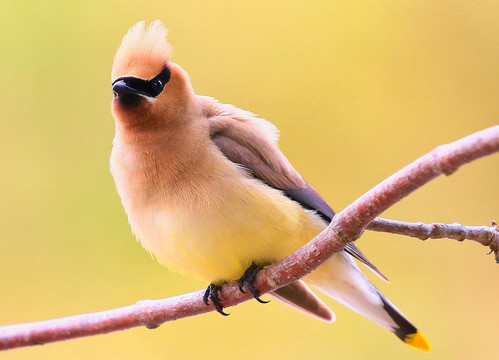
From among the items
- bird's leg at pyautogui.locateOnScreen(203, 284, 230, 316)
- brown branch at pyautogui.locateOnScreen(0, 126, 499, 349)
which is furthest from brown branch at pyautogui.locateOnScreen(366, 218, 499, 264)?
bird's leg at pyautogui.locateOnScreen(203, 284, 230, 316)

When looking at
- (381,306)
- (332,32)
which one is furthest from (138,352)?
(332,32)

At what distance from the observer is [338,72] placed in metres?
3.32

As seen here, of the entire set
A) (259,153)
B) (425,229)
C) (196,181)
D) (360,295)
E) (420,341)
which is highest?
(259,153)

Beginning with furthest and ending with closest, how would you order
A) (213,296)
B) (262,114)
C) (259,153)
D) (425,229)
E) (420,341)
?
1. (262,114)
2. (420,341)
3. (259,153)
4. (213,296)
5. (425,229)

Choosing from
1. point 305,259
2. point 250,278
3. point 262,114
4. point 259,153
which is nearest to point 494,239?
point 305,259

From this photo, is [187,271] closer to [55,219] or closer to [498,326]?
[55,219]

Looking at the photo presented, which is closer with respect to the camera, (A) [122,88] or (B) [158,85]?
(A) [122,88]

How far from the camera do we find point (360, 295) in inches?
106

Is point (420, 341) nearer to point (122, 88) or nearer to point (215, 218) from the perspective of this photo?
point (215, 218)

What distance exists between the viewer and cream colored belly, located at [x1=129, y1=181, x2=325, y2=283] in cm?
227

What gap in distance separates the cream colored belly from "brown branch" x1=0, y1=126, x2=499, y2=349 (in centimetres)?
10

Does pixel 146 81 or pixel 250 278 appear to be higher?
pixel 146 81

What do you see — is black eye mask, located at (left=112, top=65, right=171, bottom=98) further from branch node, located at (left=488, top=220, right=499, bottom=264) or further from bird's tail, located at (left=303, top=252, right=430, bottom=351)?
branch node, located at (left=488, top=220, right=499, bottom=264)

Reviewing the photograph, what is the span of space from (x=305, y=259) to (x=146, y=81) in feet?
2.81
